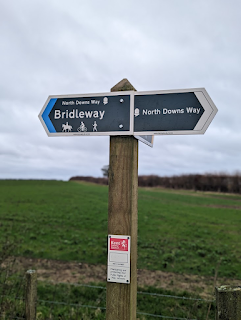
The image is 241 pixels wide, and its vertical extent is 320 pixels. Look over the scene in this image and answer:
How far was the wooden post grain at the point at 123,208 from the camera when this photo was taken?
2.21 m

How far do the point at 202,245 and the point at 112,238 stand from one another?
908cm

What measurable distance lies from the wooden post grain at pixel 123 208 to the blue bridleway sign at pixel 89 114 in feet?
0.44

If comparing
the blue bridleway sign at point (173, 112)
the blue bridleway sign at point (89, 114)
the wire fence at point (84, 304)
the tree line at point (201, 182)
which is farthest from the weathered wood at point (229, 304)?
the tree line at point (201, 182)

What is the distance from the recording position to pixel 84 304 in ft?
17.3

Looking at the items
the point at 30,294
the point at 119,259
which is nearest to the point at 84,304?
the point at 30,294

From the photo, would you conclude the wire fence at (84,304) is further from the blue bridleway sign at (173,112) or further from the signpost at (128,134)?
the blue bridleway sign at (173,112)

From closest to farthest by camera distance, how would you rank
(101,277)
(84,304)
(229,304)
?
(229,304) → (84,304) → (101,277)

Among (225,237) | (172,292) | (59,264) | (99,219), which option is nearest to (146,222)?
(99,219)

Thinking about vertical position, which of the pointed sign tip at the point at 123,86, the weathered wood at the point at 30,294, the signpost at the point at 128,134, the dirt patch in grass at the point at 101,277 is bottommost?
the dirt patch in grass at the point at 101,277

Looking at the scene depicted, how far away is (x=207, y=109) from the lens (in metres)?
2.14

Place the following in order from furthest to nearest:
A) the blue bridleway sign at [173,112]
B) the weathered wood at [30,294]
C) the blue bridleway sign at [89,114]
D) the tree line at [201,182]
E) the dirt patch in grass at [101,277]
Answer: the tree line at [201,182] < the dirt patch in grass at [101,277] < the weathered wood at [30,294] < the blue bridleway sign at [89,114] < the blue bridleway sign at [173,112]

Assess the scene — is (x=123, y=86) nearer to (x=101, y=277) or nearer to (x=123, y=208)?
(x=123, y=208)

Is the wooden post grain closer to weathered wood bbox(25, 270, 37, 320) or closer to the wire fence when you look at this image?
weathered wood bbox(25, 270, 37, 320)

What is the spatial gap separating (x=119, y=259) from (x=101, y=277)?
522 centimetres
